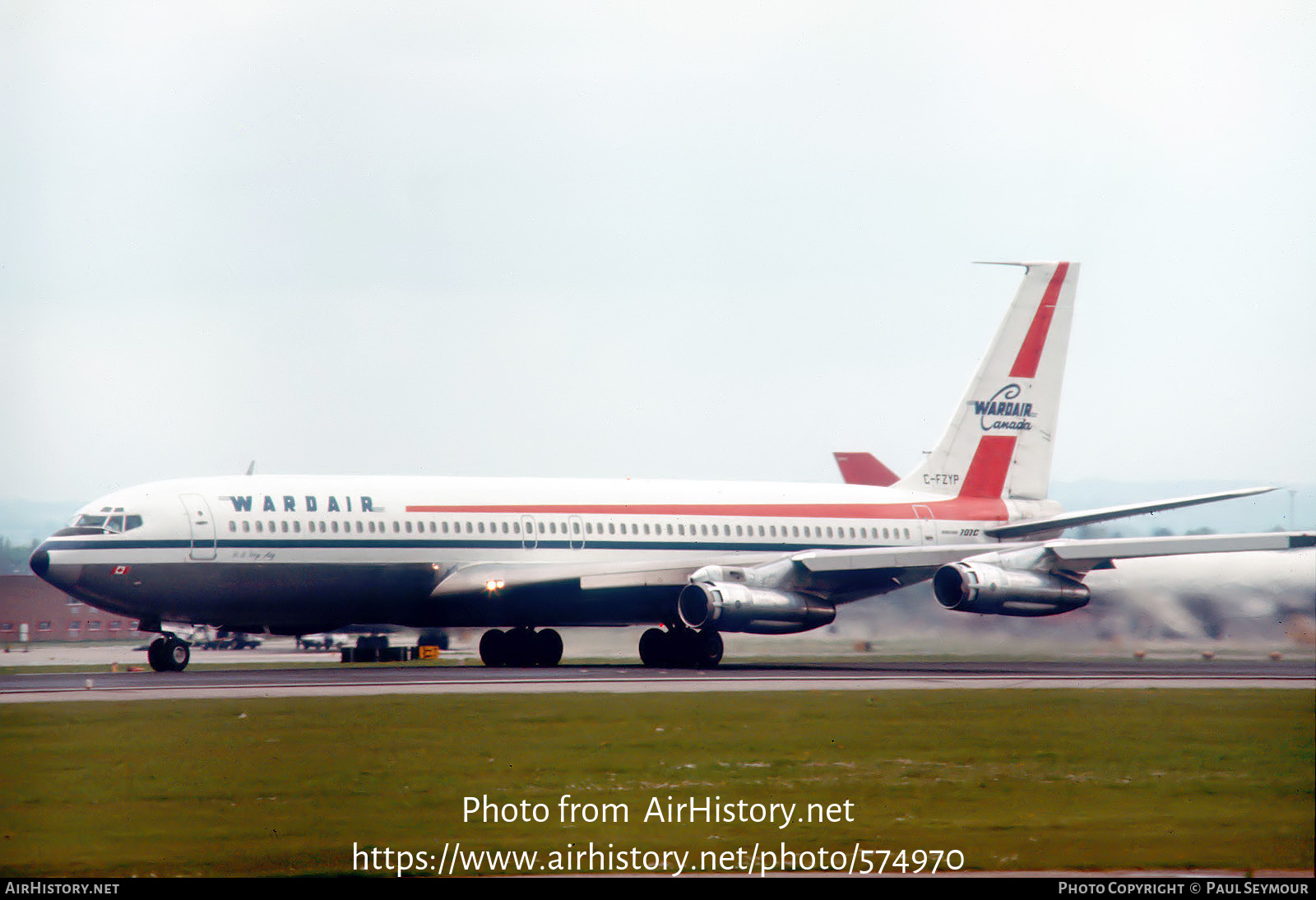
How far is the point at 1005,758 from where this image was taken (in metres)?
19.2

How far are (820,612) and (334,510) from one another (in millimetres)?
12415

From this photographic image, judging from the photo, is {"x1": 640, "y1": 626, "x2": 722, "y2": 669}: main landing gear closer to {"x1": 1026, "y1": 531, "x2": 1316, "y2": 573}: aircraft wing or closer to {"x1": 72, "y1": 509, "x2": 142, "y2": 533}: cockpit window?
{"x1": 1026, "y1": 531, "x2": 1316, "y2": 573}: aircraft wing

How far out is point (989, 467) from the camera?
1950 inches

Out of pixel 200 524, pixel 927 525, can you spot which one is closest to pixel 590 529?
pixel 200 524

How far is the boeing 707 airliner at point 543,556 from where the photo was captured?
37125 mm

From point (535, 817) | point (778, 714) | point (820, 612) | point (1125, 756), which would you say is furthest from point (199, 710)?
point (820, 612)

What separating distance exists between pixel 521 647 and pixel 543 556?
3.31 metres

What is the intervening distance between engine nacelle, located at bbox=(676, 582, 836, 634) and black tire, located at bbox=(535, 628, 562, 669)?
20.1 feet

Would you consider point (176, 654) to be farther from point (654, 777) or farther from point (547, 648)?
point (654, 777)

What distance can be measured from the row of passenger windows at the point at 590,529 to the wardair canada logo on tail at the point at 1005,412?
512cm

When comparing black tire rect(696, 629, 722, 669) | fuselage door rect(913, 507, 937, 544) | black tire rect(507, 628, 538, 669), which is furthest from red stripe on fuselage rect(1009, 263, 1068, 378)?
black tire rect(507, 628, 538, 669)
